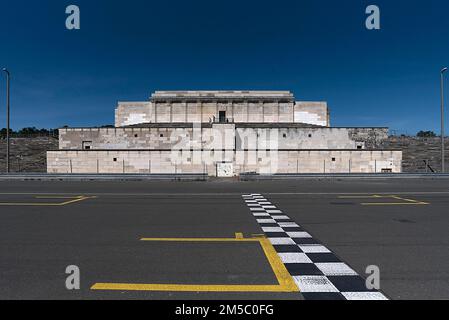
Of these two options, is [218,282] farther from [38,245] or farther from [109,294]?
[38,245]

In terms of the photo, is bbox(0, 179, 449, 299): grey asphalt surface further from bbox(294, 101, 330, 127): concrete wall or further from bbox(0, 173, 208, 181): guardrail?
bbox(294, 101, 330, 127): concrete wall

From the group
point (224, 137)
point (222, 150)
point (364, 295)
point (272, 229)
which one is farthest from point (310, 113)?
point (364, 295)

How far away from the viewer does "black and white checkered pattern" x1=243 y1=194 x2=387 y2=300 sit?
3.70m

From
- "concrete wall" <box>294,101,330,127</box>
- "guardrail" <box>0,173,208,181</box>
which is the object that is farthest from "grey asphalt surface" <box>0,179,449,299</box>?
"concrete wall" <box>294,101,330,127</box>

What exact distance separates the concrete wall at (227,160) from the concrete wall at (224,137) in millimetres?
2899

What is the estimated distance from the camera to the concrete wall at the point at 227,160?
3356 cm

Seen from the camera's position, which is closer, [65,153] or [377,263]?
[377,263]

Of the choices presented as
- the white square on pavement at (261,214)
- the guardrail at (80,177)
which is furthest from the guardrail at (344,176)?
the white square on pavement at (261,214)

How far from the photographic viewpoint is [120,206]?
36.3 feet

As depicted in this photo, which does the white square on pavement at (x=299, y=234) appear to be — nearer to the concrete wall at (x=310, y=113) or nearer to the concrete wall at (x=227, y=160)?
the concrete wall at (x=227, y=160)

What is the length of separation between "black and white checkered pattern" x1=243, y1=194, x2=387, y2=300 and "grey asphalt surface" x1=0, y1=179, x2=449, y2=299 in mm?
283

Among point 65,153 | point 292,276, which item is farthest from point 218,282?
point 65,153
